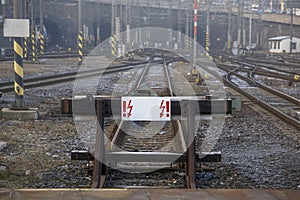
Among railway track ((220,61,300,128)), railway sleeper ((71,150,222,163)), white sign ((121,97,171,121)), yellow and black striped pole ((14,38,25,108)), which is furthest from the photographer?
railway track ((220,61,300,128))

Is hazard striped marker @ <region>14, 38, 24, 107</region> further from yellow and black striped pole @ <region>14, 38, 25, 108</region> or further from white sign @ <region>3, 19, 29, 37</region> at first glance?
white sign @ <region>3, 19, 29, 37</region>

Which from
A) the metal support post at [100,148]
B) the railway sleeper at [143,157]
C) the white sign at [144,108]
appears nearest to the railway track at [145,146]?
the railway sleeper at [143,157]

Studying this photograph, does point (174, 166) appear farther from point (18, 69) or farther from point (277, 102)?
point (277, 102)

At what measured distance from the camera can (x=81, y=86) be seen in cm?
1773

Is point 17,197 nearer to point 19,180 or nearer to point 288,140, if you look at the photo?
point 19,180

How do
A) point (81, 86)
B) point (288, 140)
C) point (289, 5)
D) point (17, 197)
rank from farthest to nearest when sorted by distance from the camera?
1. point (289, 5)
2. point (81, 86)
3. point (288, 140)
4. point (17, 197)

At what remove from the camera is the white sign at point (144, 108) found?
5410 mm

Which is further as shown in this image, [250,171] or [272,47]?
[272,47]

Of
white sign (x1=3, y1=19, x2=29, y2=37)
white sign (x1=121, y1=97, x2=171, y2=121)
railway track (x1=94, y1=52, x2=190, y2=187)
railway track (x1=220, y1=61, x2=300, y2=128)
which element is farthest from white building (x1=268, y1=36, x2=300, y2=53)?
white sign (x1=121, y1=97, x2=171, y2=121)

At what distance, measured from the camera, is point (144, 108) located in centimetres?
541

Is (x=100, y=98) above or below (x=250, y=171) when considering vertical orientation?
above

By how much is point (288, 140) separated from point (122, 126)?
2.52 meters

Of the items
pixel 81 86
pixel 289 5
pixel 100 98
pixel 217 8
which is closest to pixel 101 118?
pixel 100 98

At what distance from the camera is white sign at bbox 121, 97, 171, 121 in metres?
5.41
